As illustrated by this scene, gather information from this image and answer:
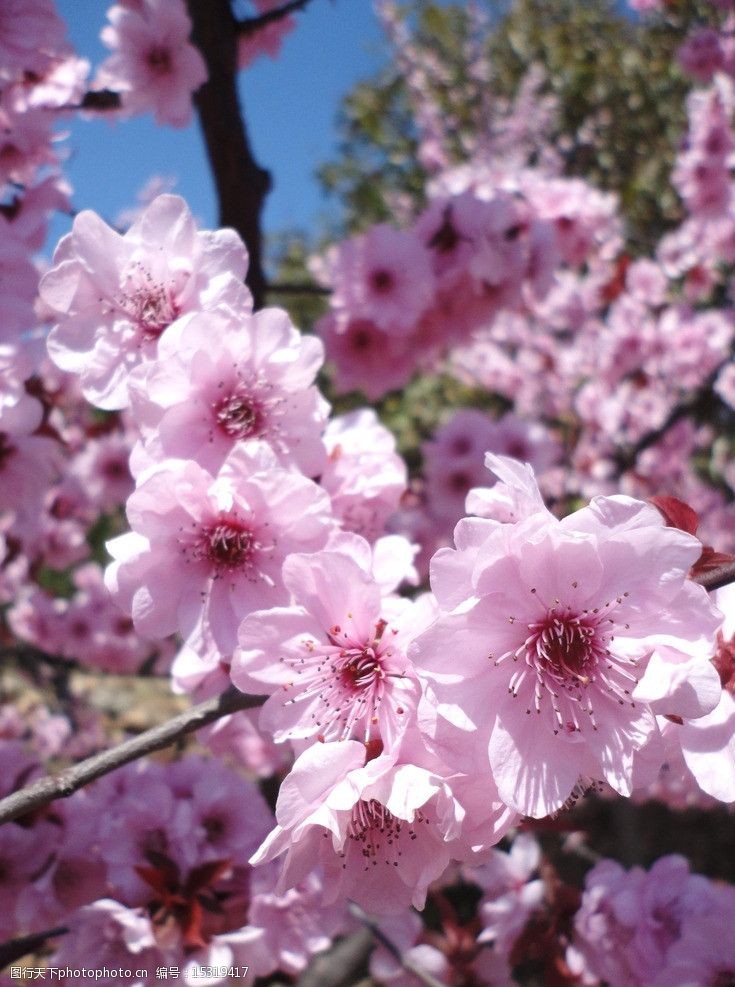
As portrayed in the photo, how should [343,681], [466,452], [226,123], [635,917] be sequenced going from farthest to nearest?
1. [466,452]
2. [226,123]
3. [635,917]
4. [343,681]

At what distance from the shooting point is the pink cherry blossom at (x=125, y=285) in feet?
4.05

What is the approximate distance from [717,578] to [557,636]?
20 cm

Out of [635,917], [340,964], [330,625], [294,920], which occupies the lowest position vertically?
[340,964]

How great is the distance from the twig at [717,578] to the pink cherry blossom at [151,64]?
6.31ft

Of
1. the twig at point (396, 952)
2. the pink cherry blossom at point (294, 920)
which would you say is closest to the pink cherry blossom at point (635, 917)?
the twig at point (396, 952)

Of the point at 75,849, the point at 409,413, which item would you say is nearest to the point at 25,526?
the point at 75,849

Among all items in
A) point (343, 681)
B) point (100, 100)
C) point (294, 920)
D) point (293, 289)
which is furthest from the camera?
point (293, 289)

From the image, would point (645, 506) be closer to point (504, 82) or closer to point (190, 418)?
point (190, 418)

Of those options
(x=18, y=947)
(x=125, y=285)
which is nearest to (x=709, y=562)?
(x=125, y=285)

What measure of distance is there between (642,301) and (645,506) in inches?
169

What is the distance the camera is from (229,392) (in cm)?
120

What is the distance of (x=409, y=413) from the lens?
707cm

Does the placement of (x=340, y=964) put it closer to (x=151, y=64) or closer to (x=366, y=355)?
(x=366, y=355)

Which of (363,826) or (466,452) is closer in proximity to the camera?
(363,826)
